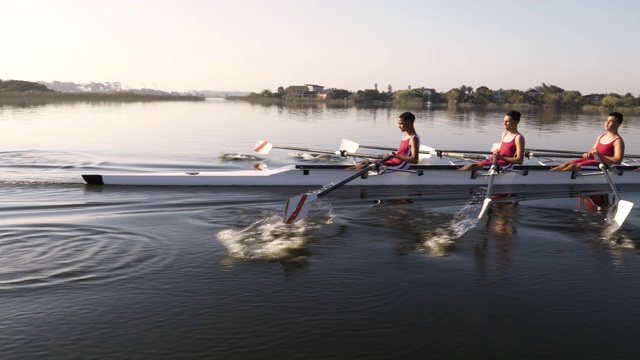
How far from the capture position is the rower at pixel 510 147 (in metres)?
11.4

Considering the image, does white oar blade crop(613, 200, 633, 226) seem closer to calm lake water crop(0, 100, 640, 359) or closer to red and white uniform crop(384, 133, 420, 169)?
calm lake water crop(0, 100, 640, 359)

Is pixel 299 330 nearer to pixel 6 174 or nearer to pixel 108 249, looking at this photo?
pixel 108 249

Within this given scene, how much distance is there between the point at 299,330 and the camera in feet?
16.6

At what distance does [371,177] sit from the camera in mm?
12109

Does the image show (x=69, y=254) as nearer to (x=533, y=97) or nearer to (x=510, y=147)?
(x=510, y=147)

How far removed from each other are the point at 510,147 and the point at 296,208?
5.74 meters

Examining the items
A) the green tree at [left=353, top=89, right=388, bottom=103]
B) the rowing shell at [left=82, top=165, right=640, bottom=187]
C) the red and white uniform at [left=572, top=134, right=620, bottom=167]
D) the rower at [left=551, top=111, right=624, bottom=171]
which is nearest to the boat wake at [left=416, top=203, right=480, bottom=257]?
the rowing shell at [left=82, top=165, right=640, bottom=187]

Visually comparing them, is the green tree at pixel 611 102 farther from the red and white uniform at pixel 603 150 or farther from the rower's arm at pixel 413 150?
the rower's arm at pixel 413 150

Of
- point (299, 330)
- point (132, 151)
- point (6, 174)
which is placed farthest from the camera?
point (132, 151)

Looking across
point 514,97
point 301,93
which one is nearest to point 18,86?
point 301,93

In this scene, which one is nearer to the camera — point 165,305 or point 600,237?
point 165,305

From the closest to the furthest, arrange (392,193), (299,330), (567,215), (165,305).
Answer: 1. (299,330)
2. (165,305)
3. (567,215)
4. (392,193)

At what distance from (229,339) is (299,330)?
675 millimetres

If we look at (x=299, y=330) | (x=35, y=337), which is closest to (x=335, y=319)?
(x=299, y=330)
